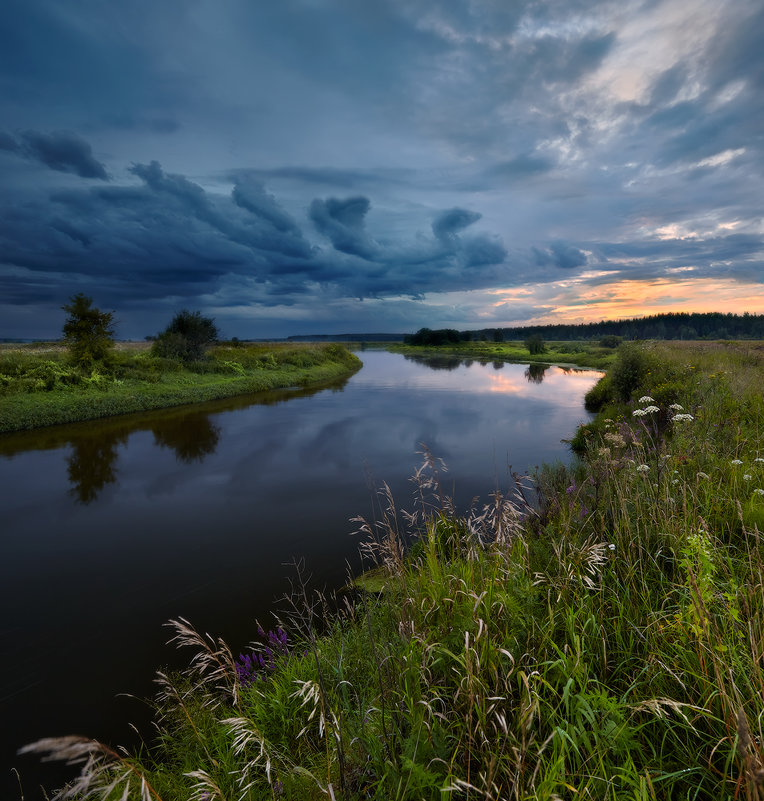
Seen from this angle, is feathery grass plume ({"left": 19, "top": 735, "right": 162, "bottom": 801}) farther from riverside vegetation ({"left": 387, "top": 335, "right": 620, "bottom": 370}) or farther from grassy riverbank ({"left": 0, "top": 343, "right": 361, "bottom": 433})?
riverside vegetation ({"left": 387, "top": 335, "right": 620, "bottom": 370})

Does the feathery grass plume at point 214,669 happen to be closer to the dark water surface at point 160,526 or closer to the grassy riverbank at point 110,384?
the dark water surface at point 160,526

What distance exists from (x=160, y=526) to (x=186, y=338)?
29.8 metres

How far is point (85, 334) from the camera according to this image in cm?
2569

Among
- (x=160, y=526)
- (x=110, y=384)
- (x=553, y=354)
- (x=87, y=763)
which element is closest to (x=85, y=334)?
(x=110, y=384)

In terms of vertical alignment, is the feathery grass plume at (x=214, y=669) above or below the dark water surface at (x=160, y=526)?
above

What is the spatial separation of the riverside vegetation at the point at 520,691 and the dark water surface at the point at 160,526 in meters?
1.28

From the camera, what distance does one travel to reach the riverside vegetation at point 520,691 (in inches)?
76.0

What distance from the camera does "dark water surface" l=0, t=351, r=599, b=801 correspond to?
4977 millimetres

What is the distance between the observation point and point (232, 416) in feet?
73.3

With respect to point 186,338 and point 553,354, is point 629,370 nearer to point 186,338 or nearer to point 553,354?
point 186,338

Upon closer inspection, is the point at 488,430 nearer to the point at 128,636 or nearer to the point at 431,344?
the point at 128,636

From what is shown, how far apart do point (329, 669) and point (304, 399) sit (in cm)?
2604

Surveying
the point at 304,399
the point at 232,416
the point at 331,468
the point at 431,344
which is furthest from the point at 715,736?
the point at 431,344

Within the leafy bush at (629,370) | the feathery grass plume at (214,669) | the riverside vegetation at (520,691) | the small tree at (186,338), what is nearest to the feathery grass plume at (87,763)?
the riverside vegetation at (520,691)
